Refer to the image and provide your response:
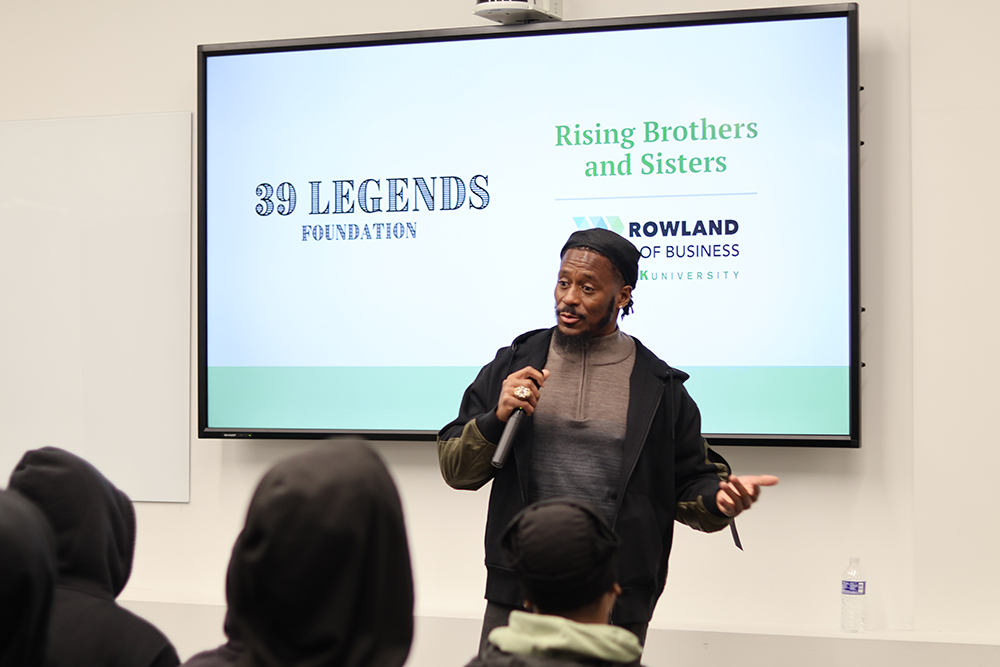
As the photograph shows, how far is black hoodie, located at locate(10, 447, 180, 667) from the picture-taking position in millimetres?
1532

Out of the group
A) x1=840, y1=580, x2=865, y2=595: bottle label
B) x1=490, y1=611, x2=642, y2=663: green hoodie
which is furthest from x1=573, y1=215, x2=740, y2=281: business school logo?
Result: x1=490, y1=611, x2=642, y2=663: green hoodie

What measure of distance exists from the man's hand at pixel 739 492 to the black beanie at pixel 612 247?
525 mm

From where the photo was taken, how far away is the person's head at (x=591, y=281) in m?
2.19

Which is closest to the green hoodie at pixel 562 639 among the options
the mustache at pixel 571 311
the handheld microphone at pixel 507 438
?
the handheld microphone at pixel 507 438

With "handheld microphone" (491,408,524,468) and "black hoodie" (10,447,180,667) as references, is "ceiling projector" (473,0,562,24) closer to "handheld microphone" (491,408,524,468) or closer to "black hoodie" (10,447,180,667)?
"handheld microphone" (491,408,524,468)

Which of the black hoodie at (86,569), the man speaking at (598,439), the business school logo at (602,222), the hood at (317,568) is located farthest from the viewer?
the business school logo at (602,222)

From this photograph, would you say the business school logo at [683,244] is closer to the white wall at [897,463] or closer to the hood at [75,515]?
the white wall at [897,463]

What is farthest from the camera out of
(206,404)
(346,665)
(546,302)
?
(206,404)

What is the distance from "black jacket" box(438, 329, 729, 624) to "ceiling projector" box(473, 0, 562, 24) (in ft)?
4.91

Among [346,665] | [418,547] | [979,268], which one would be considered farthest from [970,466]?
[346,665]

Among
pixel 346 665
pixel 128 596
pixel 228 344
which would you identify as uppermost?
pixel 228 344

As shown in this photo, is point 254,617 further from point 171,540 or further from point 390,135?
point 171,540

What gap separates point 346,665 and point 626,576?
3.68 feet

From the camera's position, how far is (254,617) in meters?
1.11
